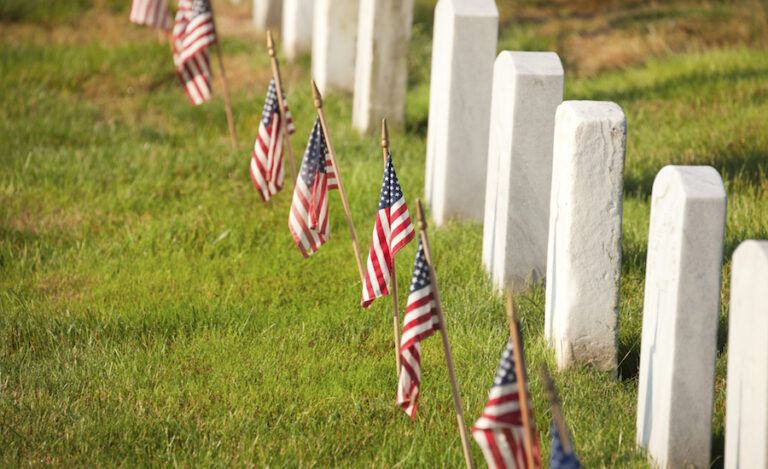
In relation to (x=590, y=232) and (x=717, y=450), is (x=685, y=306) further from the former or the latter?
(x=590, y=232)

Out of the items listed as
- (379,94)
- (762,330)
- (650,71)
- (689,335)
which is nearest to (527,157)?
(689,335)

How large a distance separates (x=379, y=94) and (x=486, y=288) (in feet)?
9.23

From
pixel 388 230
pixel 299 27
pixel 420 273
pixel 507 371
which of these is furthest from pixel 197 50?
pixel 507 371

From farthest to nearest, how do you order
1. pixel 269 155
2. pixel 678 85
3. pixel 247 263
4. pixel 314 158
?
pixel 678 85 < pixel 247 263 < pixel 269 155 < pixel 314 158

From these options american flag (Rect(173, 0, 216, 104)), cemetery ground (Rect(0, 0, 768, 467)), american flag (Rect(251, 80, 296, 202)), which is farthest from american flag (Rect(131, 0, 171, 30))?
american flag (Rect(251, 80, 296, 202))

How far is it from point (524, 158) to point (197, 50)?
3.06 m

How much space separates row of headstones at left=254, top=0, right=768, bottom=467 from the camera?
154 inches

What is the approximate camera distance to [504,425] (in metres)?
3.63

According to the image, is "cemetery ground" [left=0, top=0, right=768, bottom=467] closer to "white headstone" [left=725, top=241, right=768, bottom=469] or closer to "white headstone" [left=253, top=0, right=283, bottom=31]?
"white headstone" [left=725, top=241, right=768, bottom=469]

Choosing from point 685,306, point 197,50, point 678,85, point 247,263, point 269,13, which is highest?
point 197,50

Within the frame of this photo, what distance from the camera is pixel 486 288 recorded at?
5797mm

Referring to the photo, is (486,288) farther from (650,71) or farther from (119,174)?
(650,71)

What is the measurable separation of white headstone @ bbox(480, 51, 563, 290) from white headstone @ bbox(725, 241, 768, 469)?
186 centimetres

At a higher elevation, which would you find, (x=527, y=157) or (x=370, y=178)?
(x=527, y=157)
